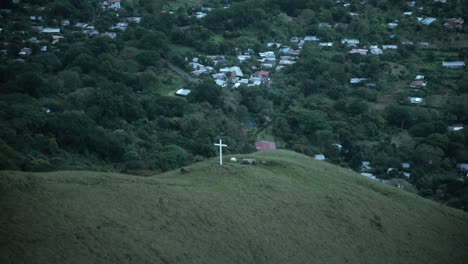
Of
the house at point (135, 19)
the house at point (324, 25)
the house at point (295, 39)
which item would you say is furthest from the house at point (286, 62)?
the house at point (135, 19)

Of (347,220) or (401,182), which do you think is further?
(401,182)

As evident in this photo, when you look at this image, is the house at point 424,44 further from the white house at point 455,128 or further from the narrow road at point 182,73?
the narrow road at point 182,73

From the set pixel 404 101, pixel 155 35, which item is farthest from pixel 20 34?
pixel 404 101

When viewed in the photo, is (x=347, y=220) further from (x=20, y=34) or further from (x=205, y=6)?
(x=205, y=6)

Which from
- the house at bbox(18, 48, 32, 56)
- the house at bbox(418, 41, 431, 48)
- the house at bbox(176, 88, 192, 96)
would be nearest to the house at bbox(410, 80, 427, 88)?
the house at bbox(418, 41, 431, 48)

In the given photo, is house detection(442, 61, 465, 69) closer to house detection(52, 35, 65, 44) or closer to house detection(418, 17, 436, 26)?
house detection(418, 17, 436, 26)
